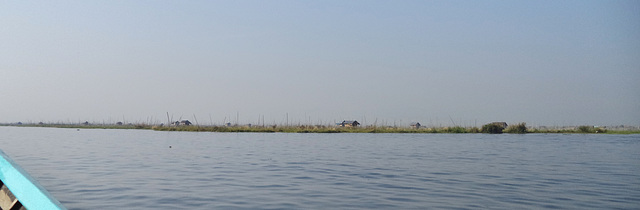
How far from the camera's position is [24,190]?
1910 mm

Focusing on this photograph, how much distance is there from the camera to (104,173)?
1365cm

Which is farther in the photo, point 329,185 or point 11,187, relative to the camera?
point 329,185

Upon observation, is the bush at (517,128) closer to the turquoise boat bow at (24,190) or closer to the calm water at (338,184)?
the calm water at (338,184)

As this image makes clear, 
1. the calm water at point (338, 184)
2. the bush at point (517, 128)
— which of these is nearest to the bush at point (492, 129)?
the bush at point (517, 128)

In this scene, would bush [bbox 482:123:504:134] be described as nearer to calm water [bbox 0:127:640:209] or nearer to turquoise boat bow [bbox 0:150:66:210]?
calm water [bbox 0:127:640:209]

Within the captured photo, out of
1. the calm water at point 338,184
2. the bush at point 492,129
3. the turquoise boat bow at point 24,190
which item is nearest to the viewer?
the turquoise boat bow at point 24,190

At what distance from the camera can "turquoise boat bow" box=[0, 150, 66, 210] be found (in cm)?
187

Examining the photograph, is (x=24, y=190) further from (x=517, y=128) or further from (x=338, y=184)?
(x=517, y=128)

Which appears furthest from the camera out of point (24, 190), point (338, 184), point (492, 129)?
point (492, 129)

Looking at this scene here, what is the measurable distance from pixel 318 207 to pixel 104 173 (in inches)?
304

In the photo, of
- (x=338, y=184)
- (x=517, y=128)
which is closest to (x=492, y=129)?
(x=517, y=128)

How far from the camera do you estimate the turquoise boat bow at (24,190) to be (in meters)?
1.87

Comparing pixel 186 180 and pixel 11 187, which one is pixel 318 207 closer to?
pixel 186 180

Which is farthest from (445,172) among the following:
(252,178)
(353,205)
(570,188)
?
(353,205)
